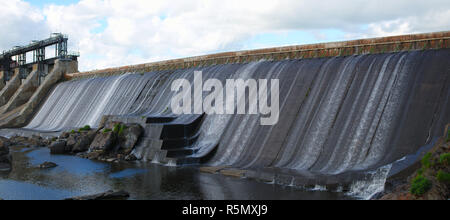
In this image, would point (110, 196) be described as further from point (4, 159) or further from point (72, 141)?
point (72, 141)

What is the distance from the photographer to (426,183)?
11703 millimetres

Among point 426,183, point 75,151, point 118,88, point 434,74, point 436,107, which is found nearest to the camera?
point 426,183

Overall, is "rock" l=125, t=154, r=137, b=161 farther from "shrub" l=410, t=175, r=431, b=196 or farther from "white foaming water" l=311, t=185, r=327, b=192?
"shrub" l=410, t=175, r=431, b=196

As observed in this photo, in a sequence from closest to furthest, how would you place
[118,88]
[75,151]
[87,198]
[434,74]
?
[87,198]
[434,74]
[75,151]
[118,88]

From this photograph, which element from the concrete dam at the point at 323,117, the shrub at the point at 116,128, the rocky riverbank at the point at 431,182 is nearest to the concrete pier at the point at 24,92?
the concrete dam at the point at 323,117

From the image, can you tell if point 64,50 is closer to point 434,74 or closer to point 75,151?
point 75,151

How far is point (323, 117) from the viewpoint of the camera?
21031mm

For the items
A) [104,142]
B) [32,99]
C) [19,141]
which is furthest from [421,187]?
[32,99]

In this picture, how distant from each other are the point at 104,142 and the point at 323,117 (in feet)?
46.5

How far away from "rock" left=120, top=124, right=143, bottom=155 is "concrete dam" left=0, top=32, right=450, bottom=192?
0.40m

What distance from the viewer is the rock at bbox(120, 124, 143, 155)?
86.9ft

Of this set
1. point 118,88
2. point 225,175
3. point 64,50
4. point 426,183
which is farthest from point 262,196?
point 64,50

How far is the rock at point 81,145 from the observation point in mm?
28656

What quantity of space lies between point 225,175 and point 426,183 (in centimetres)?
997
